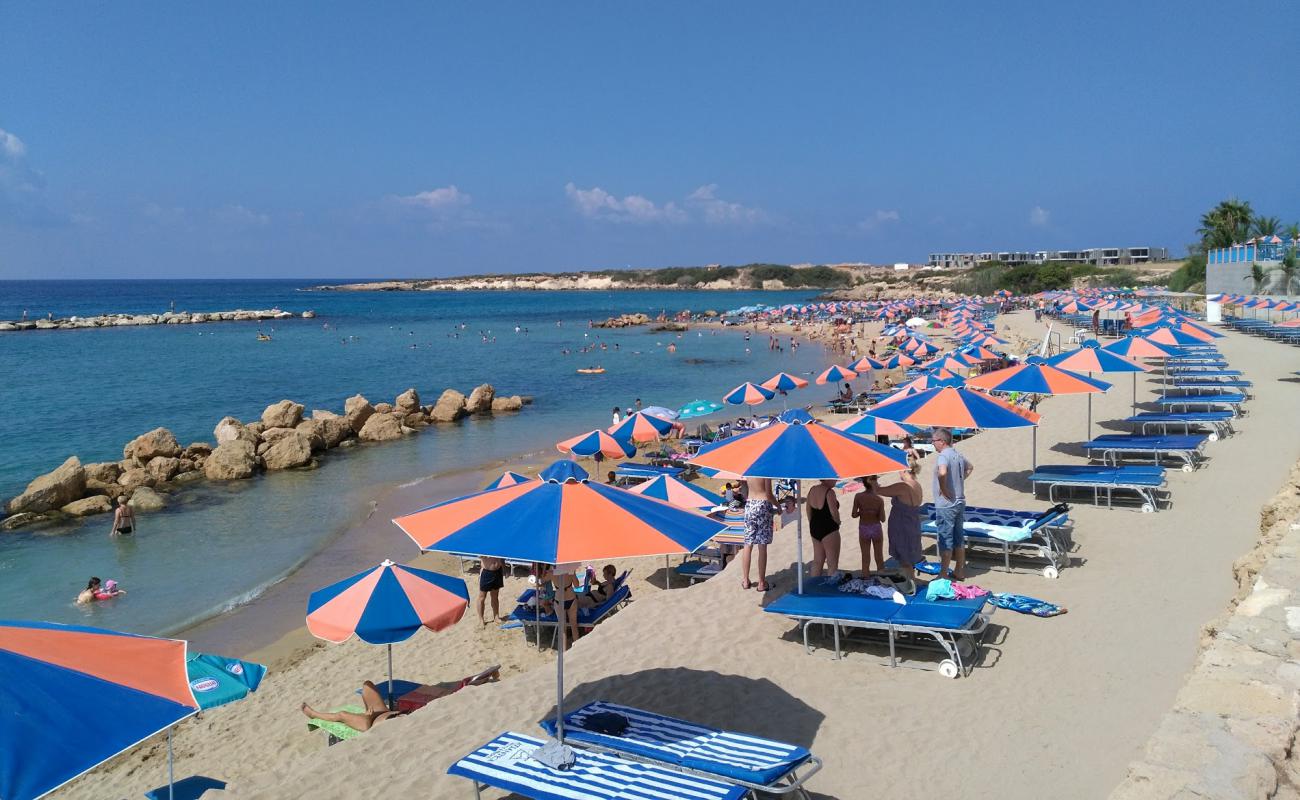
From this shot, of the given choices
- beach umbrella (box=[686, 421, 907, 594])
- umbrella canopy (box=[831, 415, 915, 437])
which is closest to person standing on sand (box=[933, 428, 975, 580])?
beach umbrella (box=[686, 421, 907, 594])

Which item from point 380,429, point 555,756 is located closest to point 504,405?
point 380,429

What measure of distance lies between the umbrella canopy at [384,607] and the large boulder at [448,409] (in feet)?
72.1

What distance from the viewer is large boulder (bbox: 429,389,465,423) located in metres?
29.0

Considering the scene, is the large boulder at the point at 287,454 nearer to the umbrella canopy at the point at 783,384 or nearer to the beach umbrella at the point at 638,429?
the beach umbrella at the point at 638,429

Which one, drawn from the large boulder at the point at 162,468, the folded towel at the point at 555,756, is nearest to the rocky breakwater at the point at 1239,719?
the folded towel at the point at 555,756

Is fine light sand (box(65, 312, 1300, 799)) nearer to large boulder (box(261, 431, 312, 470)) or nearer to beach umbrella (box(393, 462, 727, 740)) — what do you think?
beach umbrella (box(393, 462, 727, 740))

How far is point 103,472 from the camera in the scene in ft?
64.1

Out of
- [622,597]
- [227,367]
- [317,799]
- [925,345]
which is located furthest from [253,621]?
[227,367]

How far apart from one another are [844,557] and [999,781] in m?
4.57

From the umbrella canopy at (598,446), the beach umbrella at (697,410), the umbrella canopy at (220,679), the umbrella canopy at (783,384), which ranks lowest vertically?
the umbrella canopy at (220,679)

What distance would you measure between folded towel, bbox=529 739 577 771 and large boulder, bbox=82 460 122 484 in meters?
18.4

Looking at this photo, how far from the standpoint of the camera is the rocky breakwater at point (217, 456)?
17.7 meters

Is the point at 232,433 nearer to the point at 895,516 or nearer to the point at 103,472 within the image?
the point at 103,472

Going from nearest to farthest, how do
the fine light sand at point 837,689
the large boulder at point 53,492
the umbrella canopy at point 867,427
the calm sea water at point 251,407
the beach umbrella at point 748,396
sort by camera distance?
the fine light sand at point 837,689 < the umbrella canopy at point 867,427 < the calm sea water at point 251,407 < the large boulder at point 53,492 < the beach umbrella at point 748,396
